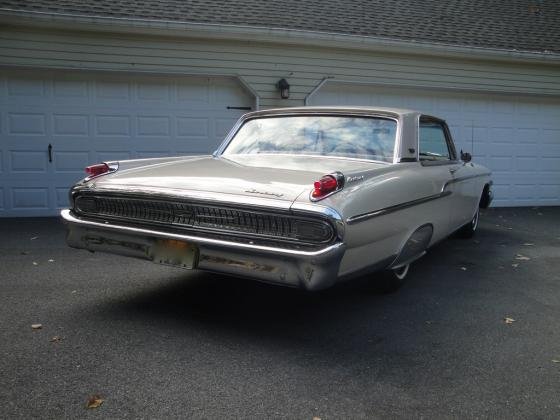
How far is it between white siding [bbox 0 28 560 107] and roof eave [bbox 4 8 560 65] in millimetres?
140

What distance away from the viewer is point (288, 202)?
3199 mm

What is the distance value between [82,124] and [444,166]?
591 centimetres

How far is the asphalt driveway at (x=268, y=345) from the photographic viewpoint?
8.79ft

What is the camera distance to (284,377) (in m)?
2.96

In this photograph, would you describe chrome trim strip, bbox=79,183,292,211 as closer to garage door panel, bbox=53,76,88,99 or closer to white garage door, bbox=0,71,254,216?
white garage door, bbox=0,71,254,216

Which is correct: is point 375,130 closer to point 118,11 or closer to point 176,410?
point 176,410

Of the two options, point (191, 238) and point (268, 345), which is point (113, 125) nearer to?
point (191, 238)

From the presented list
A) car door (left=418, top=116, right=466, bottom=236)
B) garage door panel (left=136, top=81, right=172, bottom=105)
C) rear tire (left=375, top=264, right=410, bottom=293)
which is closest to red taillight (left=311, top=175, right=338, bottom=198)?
rear tire (left=375, top=264, right=410, bottom=293)

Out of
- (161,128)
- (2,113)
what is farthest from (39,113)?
(161,128)

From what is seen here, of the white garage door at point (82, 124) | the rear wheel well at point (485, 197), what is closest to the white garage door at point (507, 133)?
the white garage door at point (82, 124)

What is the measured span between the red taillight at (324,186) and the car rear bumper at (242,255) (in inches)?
12.7

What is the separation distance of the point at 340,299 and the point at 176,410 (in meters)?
2.14

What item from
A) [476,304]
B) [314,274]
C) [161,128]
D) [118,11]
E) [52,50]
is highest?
[118,11]

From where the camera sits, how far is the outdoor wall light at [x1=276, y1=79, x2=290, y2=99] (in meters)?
9.27
